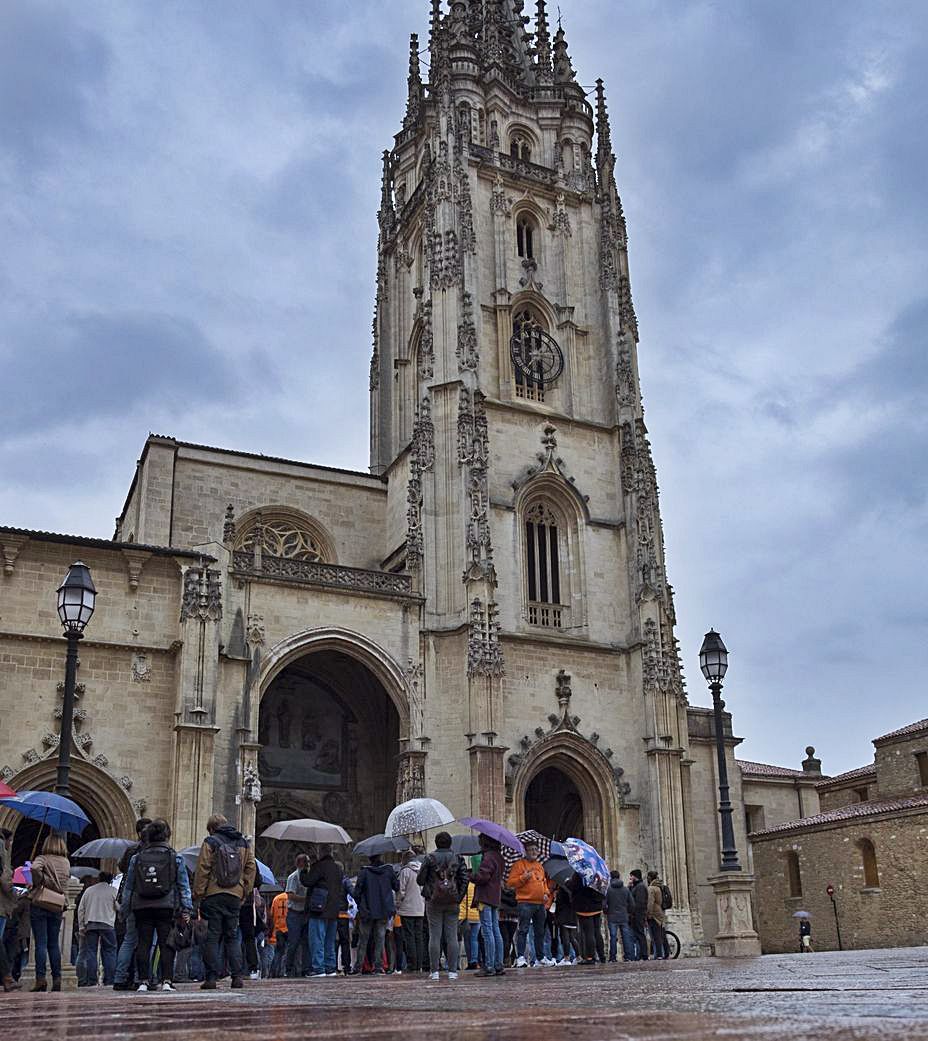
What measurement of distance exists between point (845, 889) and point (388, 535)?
50.8ft

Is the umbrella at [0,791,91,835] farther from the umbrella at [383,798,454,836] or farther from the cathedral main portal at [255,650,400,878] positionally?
the cathedral main portal at [255,650,400,878]

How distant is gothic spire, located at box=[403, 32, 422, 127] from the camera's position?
1503 inches

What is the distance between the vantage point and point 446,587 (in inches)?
1078

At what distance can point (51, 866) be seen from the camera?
10891 millimetres

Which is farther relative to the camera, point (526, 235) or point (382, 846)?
point (526, 235)

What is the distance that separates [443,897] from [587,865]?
4.00 m

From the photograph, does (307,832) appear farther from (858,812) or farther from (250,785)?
(858,812)

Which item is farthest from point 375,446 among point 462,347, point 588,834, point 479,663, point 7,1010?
point 7,1010

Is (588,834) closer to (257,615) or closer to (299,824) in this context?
(257,615)

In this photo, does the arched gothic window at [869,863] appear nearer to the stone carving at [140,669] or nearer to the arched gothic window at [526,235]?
the arched gothic window at [526,235]

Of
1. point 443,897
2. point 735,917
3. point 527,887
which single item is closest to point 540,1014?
point 443,897

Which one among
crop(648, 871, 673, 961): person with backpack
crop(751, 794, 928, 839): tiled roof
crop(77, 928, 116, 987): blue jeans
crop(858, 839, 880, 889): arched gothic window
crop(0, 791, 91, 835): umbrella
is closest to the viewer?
crop(77, 928, 116, 987): blue jeans

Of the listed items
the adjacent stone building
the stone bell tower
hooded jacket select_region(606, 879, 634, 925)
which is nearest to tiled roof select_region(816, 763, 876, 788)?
the adjacent stone building

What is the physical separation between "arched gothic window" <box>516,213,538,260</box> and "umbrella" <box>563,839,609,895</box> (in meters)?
21.7
